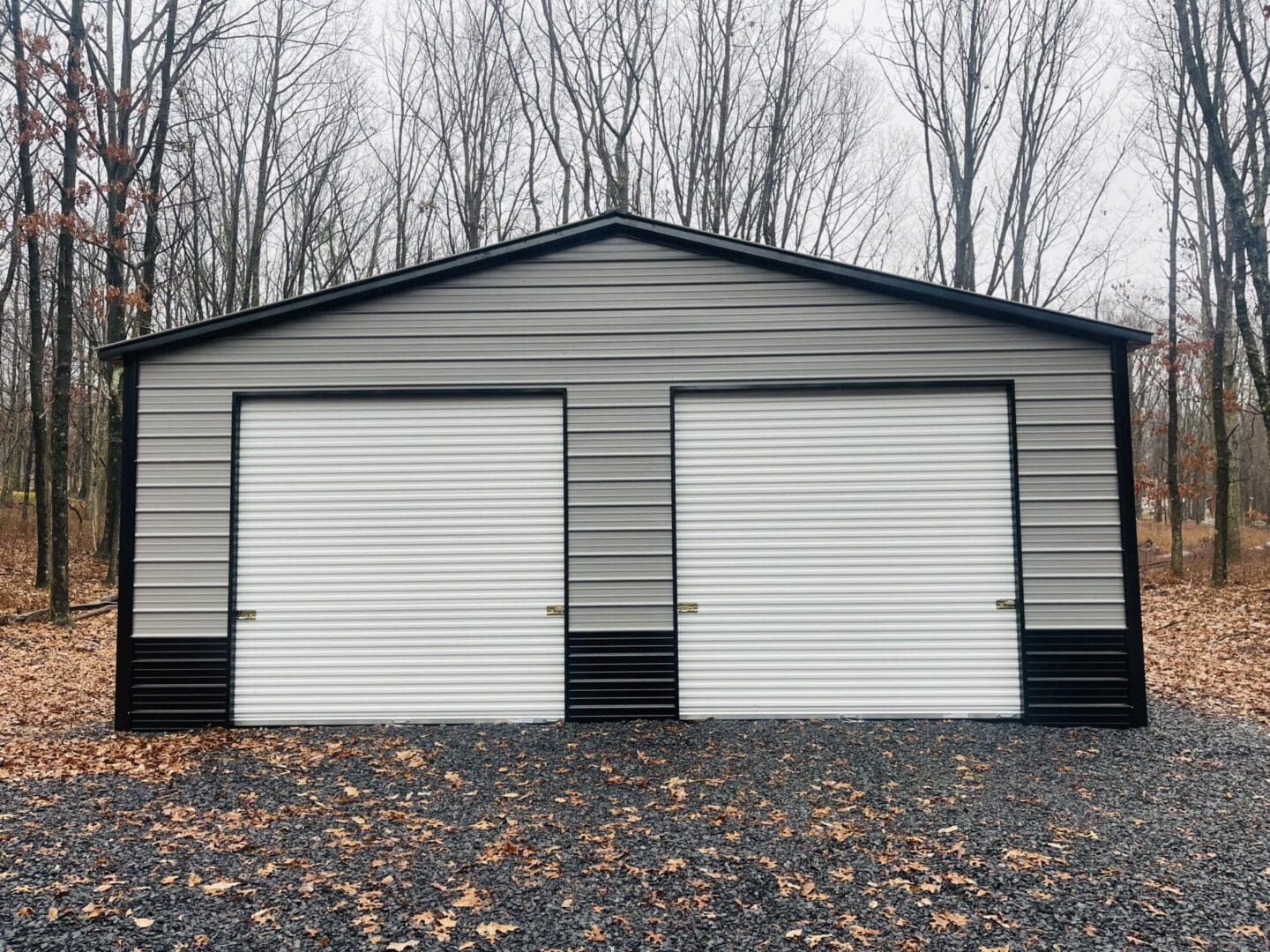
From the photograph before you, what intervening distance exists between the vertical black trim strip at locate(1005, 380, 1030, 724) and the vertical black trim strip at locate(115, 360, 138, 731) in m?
6.94

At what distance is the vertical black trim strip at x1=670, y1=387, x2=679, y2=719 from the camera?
6254 millimetres

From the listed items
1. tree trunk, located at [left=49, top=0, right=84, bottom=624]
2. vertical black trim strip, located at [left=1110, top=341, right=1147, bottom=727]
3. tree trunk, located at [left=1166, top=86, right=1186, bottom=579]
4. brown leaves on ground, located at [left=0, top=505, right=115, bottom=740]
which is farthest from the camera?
tree trunk, located at [left=1166, top=86, right=1186, bottom=579]

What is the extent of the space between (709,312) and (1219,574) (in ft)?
40.3

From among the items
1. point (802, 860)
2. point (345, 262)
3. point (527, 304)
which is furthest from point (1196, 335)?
point (345, 262)

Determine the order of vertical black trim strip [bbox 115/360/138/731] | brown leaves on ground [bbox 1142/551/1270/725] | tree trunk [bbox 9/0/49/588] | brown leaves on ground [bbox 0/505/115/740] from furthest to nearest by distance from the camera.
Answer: tree trunk [bbox 9/0/49/588] → brown leaves on ground [bbox 1142/551/1270/725] → brown leaves on ground [bbox 0/505/115/740] → vertical black trim strip [bbox 115/360/138/731]

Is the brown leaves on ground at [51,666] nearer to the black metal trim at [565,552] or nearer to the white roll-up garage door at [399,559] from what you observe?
the white roll-up garage door at [399,559]

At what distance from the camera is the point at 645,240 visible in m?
6.62

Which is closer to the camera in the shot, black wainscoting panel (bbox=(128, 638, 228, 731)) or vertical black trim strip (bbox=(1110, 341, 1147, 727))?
vertical black trim strip (bbox=(1110, 341, 1147, 727))

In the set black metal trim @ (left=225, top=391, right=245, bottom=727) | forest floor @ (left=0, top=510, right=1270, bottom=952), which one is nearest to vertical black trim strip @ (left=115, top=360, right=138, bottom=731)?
forest floor @ (left=0, top=510, right=1270, bottom=952)

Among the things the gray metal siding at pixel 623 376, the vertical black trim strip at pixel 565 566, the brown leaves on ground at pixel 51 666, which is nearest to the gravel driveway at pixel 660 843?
the vertical black trim strip at pixel 565 566

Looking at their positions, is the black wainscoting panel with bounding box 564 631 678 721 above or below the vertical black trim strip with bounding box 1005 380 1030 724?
below

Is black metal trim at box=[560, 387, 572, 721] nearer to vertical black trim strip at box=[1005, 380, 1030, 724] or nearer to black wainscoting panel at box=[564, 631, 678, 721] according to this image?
black wainscoting panel at box=[564, 631, 678, 721]

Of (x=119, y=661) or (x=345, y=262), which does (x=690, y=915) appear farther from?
(x=345, y=262)

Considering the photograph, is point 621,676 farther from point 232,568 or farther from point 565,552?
point 232,568
